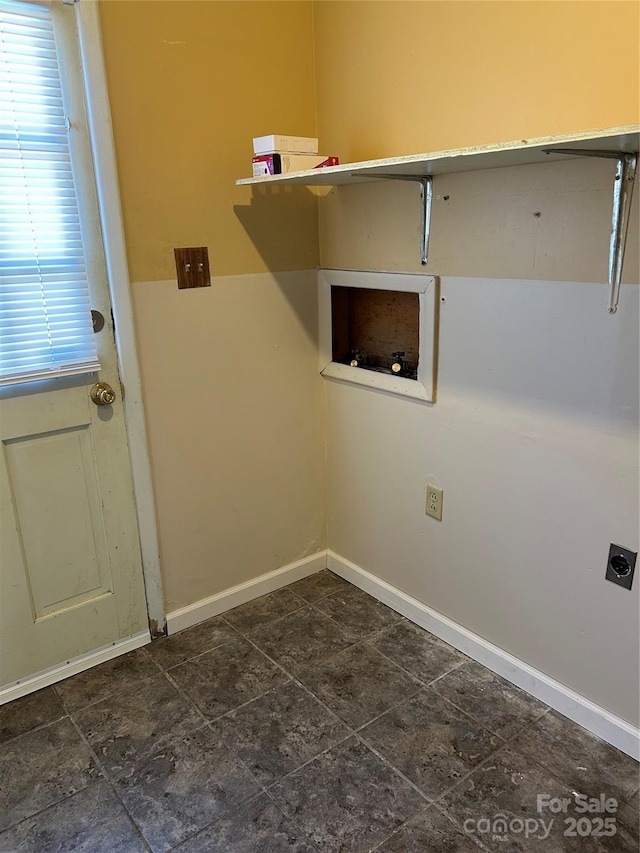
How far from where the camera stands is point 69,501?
1.91 metres

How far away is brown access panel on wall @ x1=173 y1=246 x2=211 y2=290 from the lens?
197cm

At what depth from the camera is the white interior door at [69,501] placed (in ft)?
5.74

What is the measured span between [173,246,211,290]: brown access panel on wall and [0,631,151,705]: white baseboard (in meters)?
1.24

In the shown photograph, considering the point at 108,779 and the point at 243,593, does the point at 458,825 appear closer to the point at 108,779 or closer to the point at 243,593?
the point at 108,779

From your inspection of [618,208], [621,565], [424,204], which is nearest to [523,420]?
[621,565]

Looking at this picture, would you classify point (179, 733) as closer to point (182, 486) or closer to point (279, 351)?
point (182, 486)

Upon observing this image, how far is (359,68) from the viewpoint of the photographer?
1.98 m

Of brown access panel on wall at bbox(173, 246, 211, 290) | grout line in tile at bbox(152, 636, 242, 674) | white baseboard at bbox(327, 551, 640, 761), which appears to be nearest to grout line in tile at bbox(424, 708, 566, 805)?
white baseboard at bbox(327, 551, 640, 761)

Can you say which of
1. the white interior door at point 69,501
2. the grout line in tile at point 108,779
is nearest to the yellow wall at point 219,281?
the white interior door at point 69,501

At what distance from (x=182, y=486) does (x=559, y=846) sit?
4.89ft

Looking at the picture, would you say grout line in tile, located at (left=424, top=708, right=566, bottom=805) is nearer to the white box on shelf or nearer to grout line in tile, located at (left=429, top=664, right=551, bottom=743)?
grout line in tile, located at (left=429, top=664, right=551, bottom=743)

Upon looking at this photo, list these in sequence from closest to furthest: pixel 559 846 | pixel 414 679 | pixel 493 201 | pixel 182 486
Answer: pixel 559 846 → pixel 493 201 → pixel 414 679 → pixel 182 486

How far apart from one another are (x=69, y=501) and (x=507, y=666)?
1.48 metres

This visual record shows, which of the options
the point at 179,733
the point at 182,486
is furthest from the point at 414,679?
the point at 182,486
